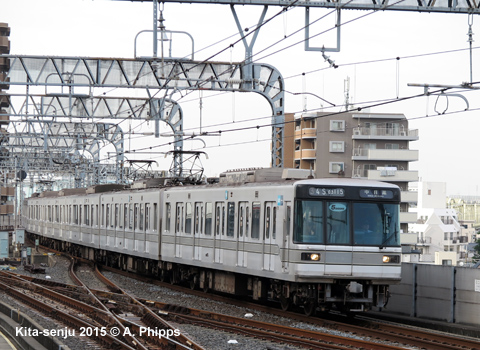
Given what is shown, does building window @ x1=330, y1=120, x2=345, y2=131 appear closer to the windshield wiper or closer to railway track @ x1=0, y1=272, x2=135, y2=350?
railway track @ x1=0, y1=272, x2=135, y2=350

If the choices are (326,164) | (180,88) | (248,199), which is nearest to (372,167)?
(326,164)

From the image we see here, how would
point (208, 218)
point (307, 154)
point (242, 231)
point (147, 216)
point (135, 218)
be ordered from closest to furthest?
point (242, 231) < point (208, 218) < point (147, 216) < point (135, 218) < point (307, 154)

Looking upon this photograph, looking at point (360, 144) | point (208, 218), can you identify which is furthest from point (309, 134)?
point (208, 218)

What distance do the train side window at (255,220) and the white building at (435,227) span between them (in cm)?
7737

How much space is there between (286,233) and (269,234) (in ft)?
3.08

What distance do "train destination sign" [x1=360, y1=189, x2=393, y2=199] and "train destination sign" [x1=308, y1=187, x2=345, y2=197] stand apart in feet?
1.33

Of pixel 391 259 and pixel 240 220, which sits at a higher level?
pixel 240 220

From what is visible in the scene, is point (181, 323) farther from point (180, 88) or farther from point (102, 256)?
point (102, 256)

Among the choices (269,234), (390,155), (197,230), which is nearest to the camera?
(269,234)

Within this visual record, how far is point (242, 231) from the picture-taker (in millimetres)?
19109

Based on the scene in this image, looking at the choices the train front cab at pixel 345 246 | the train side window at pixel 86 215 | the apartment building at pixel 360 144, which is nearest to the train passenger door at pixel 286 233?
the train front cab at pixel 345 246

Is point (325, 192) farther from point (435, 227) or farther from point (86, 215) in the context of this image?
point (435, 227)

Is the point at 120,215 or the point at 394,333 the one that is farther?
the point at 120,215

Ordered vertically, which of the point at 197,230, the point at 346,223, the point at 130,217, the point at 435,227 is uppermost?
the point at 346,223
